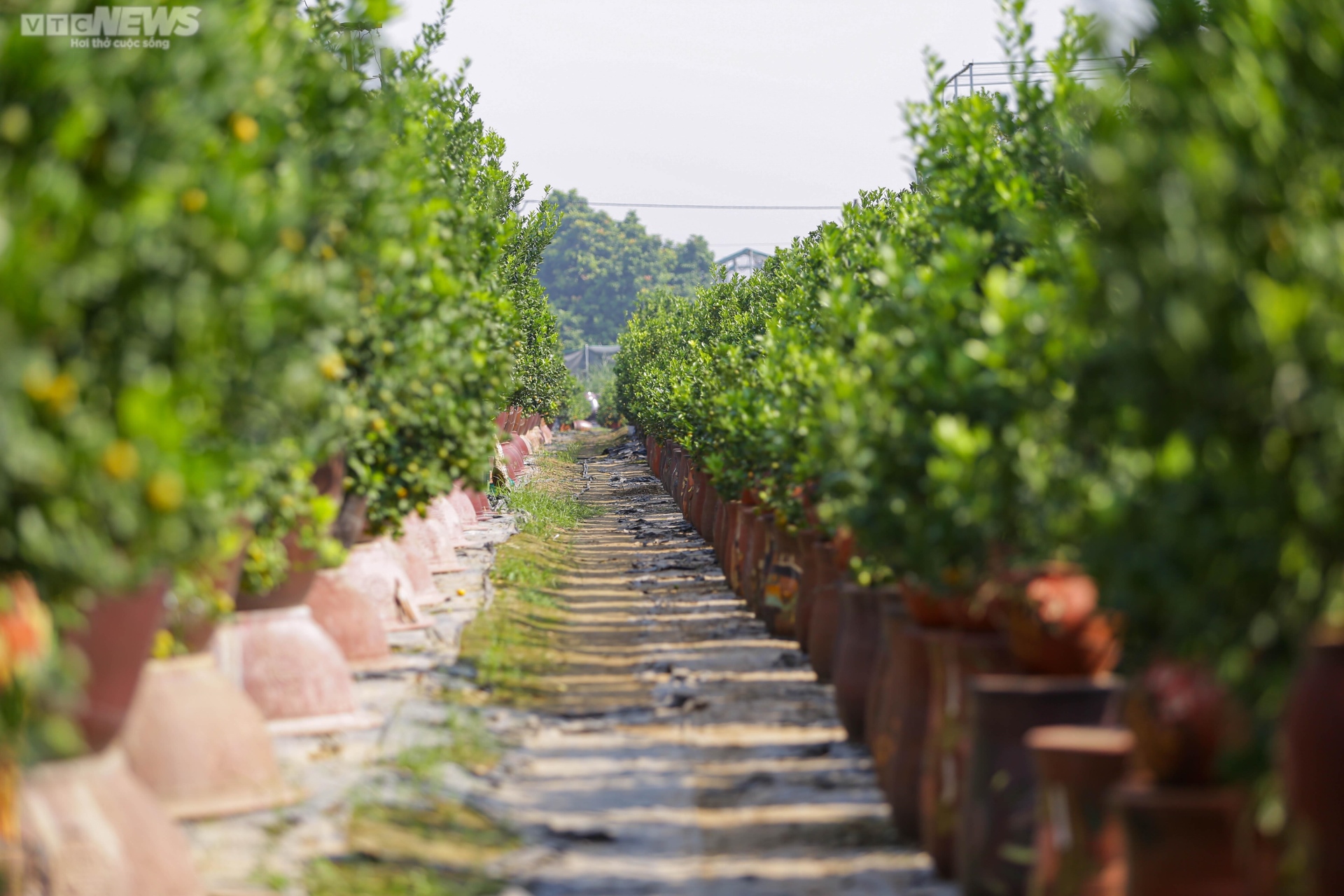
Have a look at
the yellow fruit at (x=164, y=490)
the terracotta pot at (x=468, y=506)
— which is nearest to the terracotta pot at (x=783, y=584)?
the terracotta pot at (x=468, y=506)

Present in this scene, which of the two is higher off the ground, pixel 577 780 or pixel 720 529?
pixel 720 529

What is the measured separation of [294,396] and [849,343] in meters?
7.11

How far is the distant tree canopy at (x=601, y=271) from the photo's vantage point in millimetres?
140250

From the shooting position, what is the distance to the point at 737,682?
10.6 meters

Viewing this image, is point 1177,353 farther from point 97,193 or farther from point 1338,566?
point 97,193

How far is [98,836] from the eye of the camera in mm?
4516

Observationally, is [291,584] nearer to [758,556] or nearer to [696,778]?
[696,778]

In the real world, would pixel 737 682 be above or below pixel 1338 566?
below

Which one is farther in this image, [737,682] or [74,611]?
[737,682]

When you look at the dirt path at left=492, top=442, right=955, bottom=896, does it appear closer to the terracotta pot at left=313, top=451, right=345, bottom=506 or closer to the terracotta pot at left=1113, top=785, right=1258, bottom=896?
the terracotta pot at left=1113, top=785, right=1258, bottom=896

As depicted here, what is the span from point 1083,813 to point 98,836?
3.24 metres

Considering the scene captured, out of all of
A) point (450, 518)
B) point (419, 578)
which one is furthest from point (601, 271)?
point (419, 578)

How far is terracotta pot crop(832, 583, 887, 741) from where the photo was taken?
8273mm

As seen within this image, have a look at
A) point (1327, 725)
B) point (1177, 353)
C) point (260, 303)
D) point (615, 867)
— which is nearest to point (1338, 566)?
point (1327, 725)
